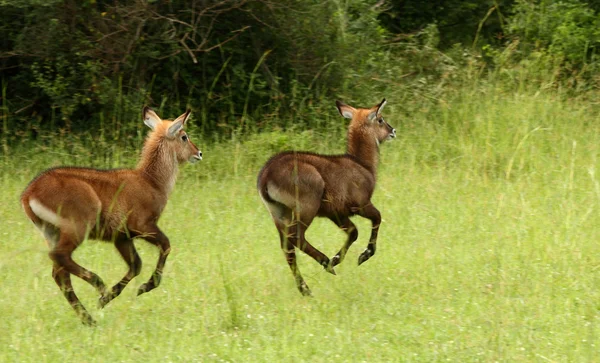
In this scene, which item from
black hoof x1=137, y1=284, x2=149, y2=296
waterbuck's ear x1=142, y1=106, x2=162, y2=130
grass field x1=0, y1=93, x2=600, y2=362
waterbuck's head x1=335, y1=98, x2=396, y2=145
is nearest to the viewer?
grass field x1=0, y1=93, x2=600, y2=362

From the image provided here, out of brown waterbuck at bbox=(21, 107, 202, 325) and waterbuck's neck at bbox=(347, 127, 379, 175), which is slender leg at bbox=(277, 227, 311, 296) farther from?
waterbuck's neck at bbox=(347, 127, 379, 175)

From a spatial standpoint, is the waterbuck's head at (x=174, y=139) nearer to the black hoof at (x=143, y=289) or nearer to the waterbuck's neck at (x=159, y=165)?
the waterbuck's neck at (x=159, y=165)

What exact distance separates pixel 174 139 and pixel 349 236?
136 cm

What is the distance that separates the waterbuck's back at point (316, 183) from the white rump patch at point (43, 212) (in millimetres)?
1370

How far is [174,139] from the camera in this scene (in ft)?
23.9

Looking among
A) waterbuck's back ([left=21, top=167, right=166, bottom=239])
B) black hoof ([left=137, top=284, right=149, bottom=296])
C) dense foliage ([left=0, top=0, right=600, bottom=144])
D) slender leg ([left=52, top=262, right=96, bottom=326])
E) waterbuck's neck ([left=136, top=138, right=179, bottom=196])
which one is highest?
waterbuck's back ([left=21, top=167, right=166, bottom=239])

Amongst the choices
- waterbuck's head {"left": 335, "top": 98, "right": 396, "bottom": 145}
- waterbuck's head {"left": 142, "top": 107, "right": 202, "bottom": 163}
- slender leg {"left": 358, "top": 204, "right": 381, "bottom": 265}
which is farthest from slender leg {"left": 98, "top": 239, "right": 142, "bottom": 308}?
waterbuck's head {"left": 335, "top": 98, "right": 396, "bottom": 145}

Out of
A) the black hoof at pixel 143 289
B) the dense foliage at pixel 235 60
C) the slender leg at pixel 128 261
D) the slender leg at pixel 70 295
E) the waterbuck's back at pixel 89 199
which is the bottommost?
the dense foliage at pixel 235 60

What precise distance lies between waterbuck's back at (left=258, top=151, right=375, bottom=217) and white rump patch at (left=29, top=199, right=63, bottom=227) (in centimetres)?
137

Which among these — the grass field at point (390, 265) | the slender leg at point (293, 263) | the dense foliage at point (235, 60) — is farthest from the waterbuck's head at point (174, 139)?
the dense foliage at point (235, 60)

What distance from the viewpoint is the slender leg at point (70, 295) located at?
5.96 metres

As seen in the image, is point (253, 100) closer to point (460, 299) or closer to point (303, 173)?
point (303, 173)

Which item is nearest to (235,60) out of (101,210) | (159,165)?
(159,165)

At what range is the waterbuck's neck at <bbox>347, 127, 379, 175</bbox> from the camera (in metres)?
7.66
